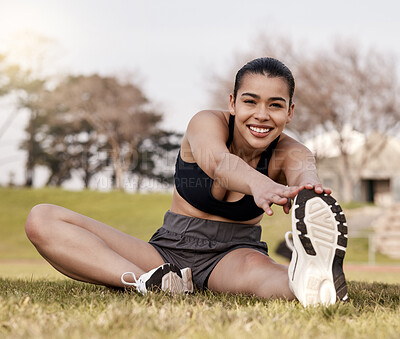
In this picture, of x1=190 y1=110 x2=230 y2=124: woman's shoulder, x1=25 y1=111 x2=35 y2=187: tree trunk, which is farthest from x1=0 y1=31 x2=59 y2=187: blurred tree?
x1=190 y1=110 x2=230 y2=124: woman's shoulder

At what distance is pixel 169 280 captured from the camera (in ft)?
8.82

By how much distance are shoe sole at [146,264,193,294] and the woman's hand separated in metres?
0.65

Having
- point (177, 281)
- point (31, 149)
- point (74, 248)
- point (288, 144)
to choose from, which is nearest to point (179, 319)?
→ point (177, 281)

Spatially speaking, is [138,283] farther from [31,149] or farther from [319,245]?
[31,149]

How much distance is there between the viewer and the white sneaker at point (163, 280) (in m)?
2.61

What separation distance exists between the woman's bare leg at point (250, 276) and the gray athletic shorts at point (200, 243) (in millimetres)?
66

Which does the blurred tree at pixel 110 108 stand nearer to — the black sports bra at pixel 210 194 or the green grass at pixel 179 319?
the black sports bra at pixel 210 194

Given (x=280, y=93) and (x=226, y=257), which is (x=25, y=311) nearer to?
(x=226, y=257)

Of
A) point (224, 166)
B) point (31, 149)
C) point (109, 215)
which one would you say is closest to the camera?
point (224, 166)

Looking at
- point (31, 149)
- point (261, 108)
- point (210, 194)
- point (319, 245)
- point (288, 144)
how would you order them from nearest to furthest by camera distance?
1. point (319, 245)
2. point (261, 108)
3. point (210, 194)
4. point (288, 144)
5. point (31, 149)

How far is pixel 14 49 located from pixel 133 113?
22.6ft

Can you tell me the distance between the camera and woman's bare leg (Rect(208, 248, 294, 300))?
2.74 m

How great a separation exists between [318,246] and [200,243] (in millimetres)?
998

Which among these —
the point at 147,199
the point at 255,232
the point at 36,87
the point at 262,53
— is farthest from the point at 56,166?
the point at 255,232
